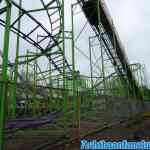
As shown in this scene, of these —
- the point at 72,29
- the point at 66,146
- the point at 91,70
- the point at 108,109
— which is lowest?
the point at 66,146

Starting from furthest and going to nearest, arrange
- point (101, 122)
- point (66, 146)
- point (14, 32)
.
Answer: point (101, 122) < point (14, 32) < point (66, 146)

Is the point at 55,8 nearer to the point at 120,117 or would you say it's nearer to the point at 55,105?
the point at 55,105

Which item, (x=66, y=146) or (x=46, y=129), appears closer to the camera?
(x=66, y=146)

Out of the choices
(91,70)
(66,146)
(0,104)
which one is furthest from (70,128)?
(91,70)

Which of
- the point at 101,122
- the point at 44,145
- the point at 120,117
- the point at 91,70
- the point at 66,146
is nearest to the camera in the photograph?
the point at 44,145

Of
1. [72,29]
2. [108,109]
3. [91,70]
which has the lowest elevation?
[108,109]

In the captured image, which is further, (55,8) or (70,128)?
(55,8)

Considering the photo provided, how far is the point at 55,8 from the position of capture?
8.60 metres

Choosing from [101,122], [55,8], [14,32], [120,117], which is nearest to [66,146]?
[101,122]

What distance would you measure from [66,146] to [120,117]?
5680 mm

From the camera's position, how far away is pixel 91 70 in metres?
13.6

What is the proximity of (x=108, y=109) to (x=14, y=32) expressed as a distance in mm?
3985

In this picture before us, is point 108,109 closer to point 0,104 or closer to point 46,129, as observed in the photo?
point 46,129

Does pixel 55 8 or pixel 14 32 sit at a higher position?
pixel 55 8
